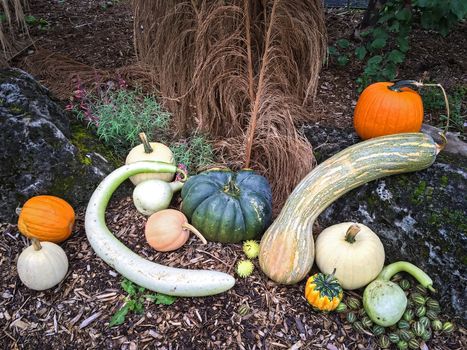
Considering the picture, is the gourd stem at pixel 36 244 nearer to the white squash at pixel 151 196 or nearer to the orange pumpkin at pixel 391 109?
the white squash at pixel 151 196

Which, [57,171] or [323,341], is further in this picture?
[57,171]

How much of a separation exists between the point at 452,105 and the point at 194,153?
2.34 metres

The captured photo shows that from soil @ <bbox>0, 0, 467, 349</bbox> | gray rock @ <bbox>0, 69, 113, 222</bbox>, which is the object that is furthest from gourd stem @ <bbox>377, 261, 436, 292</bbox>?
gray rock @ <bbox>0, 69, 113, 222</bbox>

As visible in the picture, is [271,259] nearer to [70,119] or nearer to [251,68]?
[251,68]

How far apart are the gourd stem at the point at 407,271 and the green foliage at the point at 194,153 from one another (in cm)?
139

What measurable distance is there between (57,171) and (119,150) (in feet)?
1.81

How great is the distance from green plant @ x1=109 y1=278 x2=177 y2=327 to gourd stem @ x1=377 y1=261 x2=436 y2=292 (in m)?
1.16

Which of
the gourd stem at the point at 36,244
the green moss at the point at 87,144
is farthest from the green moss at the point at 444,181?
the gourd stem at the point at 36,244

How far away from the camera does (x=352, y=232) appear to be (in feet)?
6.86

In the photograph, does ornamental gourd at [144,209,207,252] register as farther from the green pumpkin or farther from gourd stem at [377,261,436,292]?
gourd stem at [377,261,436,292]

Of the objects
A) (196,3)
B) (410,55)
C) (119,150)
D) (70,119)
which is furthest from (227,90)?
(410,55)

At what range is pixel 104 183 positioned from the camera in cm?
258

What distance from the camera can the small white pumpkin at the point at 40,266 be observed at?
212 cm

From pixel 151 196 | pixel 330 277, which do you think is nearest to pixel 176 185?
pixel 151 196
